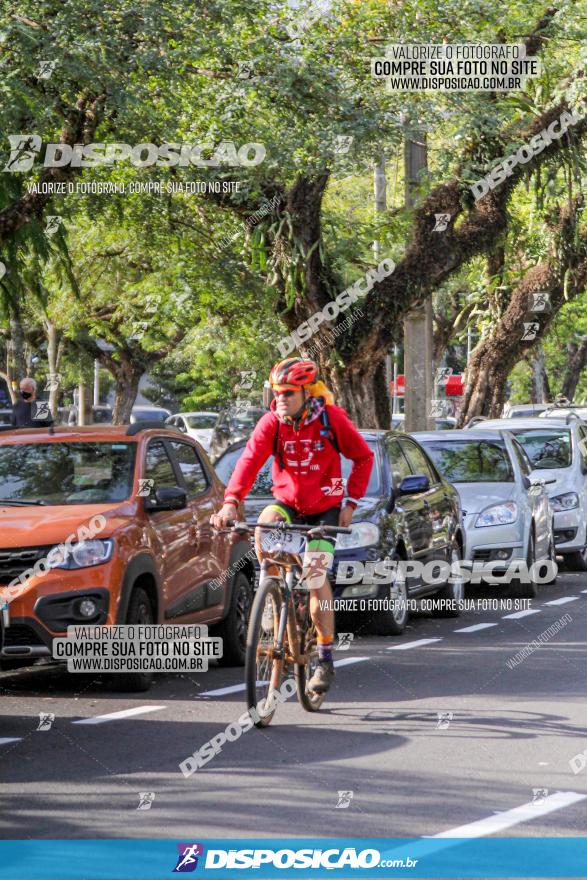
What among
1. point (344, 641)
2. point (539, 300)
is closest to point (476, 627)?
point (344, 641)

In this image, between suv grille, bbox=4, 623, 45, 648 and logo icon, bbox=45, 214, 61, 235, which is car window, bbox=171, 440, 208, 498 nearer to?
suv grille, bbox=4, 623, 45, 648

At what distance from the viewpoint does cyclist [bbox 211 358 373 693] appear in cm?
857

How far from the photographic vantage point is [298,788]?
6.80 metres

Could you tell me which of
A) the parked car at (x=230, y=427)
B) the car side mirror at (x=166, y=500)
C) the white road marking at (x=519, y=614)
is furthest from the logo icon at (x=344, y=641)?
the parked car at (x=230, y=427)

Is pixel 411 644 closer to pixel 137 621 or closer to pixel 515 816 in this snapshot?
pixel 137 621

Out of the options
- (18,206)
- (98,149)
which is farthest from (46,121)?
(98,149)

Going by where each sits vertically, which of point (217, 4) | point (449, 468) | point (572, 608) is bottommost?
point (572, 608)

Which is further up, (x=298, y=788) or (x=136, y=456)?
(x=136, y=456)

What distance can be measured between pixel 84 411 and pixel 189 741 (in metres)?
46.9

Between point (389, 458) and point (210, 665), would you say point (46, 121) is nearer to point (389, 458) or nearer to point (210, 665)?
point (389, 458)

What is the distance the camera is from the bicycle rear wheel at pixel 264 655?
807 centimetres

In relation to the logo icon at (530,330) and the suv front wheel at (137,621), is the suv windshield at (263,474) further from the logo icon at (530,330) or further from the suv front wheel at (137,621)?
the logo icon at (530,330)

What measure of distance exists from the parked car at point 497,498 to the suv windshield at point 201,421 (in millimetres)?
32403

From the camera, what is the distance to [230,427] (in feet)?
136
